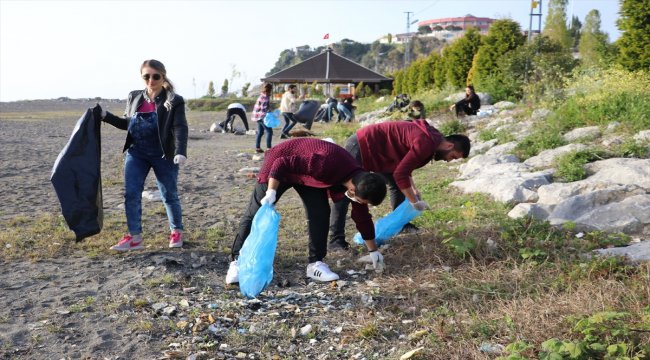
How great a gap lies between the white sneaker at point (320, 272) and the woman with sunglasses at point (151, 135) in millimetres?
1381

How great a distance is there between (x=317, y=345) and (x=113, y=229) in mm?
3009

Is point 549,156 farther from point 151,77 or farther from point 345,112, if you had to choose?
point 345,112

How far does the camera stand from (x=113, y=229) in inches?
210

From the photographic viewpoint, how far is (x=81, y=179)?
449 cm

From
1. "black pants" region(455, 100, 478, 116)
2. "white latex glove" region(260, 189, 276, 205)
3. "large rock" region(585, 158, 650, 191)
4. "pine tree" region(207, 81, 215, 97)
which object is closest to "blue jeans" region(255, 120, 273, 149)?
"black pants" region(455, 100, 478, 116)

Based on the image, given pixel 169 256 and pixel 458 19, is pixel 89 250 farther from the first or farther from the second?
pixel 458 19

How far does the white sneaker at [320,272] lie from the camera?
4.04m

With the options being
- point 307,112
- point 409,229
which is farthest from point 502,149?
point 307,112

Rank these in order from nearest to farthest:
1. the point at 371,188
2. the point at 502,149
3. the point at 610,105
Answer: the point at 371,188 < the point at 610,105 < the point at 502,149

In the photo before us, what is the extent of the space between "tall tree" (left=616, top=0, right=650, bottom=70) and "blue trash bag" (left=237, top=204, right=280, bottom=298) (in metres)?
9.59

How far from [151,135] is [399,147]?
79.6 inches

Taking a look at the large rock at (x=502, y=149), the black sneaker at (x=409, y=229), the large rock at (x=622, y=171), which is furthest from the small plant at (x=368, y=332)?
the large rock at (x=502, y=149)

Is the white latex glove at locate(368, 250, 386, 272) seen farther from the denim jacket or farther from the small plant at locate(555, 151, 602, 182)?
the small plant at locate(555, 151, 602, 182)

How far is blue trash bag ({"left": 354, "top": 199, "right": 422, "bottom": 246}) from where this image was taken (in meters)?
4.74
